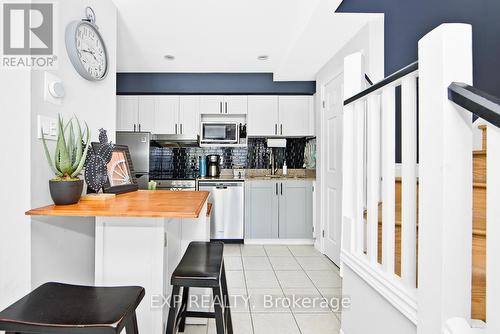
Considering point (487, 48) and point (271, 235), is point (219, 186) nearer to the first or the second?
point (271, 235)

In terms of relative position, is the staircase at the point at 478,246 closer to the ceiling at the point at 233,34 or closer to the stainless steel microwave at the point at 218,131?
the ceiling at the point at 233,34

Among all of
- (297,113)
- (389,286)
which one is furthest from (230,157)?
(389,286)

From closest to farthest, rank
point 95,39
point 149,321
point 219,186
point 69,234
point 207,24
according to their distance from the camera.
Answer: point 149,321
point 69,234
point 95,39
point 207,24
point 219,186

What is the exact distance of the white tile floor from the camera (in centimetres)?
192

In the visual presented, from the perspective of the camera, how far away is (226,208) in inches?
151

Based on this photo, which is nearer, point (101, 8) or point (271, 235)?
point (101, 8)

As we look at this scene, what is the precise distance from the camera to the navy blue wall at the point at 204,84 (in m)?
4.07

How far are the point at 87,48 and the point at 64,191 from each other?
1.05 meters

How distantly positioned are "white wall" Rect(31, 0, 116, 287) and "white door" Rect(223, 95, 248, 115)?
2037 millimetres

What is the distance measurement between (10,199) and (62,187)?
0.26m

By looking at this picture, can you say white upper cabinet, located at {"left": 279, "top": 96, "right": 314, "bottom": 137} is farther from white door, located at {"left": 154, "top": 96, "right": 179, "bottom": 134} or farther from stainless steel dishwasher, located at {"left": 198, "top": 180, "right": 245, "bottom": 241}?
white door, located at {"left": 154, "top": 96, "right": 179, "bottom": 134}

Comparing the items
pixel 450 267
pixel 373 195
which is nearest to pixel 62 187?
pixel 373 195

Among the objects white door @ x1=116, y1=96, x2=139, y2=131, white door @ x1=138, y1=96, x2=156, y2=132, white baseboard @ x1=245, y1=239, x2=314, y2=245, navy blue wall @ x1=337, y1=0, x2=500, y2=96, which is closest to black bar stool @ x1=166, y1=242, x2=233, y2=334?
navy blue wall @ x1=337, y1=0, x2=500, y2=96

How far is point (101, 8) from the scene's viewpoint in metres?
2.11
